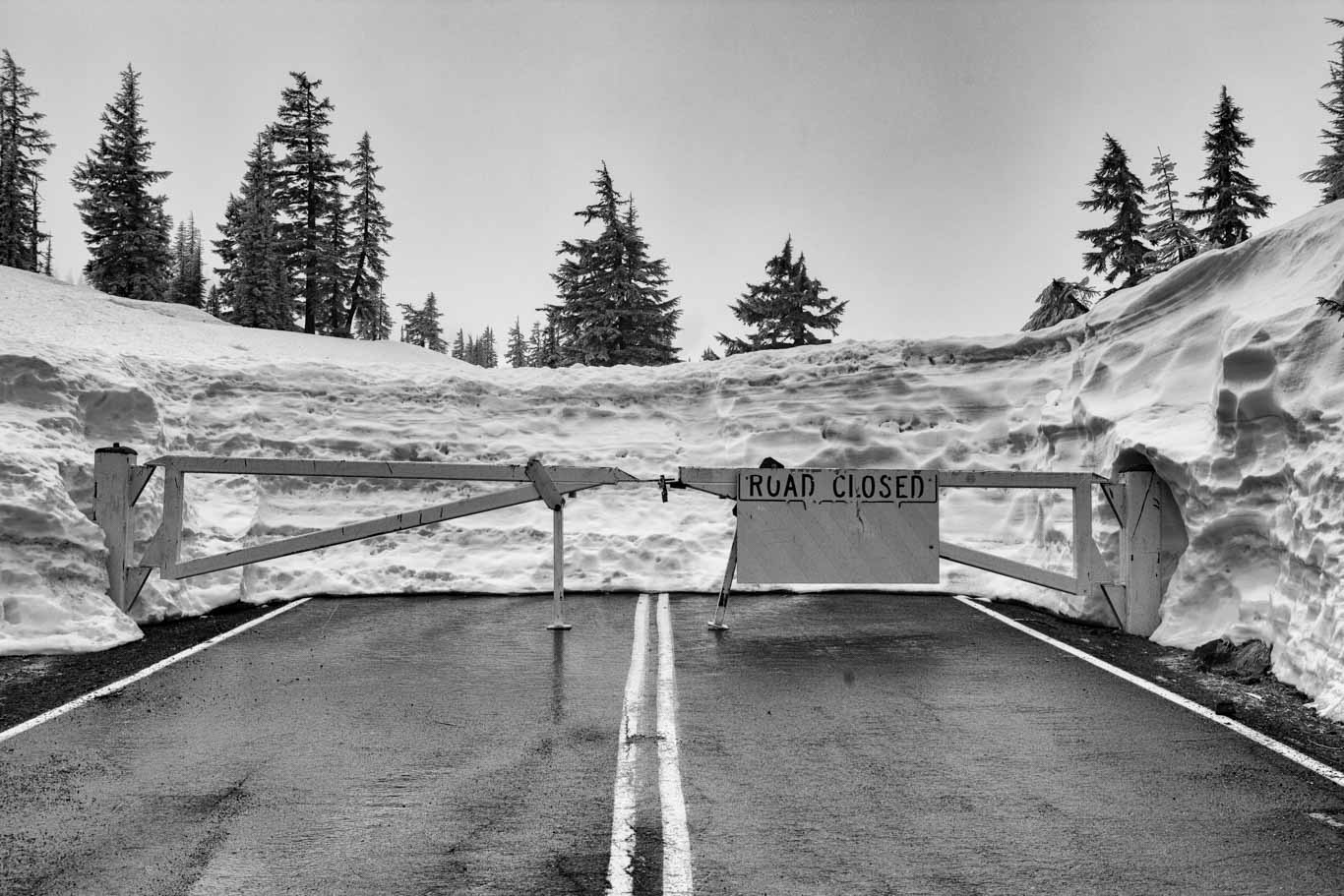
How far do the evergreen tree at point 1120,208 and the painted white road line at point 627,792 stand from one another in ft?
114

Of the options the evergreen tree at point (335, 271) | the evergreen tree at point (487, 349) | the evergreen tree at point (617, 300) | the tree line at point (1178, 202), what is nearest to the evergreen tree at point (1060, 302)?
the tree line at point (1178, 202)

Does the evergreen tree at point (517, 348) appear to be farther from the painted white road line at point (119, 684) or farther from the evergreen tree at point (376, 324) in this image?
the painted white road line at point (119, 684)

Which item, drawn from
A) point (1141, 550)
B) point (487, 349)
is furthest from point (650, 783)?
point (487, 349)

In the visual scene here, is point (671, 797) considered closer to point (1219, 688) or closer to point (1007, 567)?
point (1219, 688)

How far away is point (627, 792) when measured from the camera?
413 cm

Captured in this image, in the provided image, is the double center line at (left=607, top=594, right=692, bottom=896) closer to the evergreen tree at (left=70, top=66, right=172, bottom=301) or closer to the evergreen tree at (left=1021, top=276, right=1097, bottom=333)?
the evergreen tree at (left=1021, top=276, right=1097, bottom=333)

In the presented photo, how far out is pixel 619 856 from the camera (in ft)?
11.2

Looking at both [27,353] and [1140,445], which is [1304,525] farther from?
[27,353]

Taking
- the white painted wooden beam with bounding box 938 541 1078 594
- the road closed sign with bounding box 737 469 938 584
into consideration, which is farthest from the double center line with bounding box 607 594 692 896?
the white painted wooden beam with bounding box 938 541 1078 594

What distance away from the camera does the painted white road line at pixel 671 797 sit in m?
3.25

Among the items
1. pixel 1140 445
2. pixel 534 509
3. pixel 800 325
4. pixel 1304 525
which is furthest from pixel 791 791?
pixel 800 325

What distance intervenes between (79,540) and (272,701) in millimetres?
3522

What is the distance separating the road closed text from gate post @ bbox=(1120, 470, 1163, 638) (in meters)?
2.03

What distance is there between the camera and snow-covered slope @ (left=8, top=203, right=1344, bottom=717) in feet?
22.4
